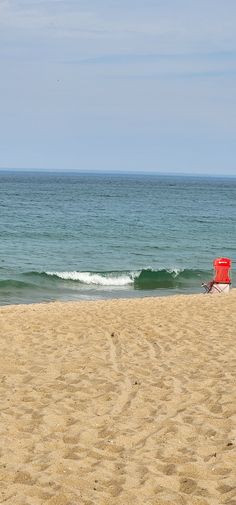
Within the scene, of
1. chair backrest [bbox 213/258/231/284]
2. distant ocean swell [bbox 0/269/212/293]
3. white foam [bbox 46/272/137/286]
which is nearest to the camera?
chair backrest [bbox 213/258/231/284]

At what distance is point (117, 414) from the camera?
281 inches

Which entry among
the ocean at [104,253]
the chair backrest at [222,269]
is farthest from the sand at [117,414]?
the ocean at [104,253]

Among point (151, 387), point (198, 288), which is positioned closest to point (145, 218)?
point (198, 288)

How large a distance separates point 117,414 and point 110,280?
1729 centimetres

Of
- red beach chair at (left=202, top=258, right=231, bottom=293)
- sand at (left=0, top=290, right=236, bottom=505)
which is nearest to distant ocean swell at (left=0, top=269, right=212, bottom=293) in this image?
red beach chair at (left=202, top=258, right=231, bottom=293)

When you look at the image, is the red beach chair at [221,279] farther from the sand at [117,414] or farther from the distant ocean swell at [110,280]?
the sand at [117,414]

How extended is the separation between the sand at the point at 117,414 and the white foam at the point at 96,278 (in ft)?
37.6

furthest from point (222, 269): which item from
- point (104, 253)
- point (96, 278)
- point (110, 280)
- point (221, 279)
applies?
point (104, 253)

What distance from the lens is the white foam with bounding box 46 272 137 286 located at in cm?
2405

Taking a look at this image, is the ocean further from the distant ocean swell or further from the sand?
the sand

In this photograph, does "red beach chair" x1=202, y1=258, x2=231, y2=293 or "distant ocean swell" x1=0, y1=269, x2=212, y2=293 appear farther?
"distant ocean swell" x1=0, y1=269, x2=212, y2=293

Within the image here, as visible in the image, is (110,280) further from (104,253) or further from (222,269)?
(104,253)

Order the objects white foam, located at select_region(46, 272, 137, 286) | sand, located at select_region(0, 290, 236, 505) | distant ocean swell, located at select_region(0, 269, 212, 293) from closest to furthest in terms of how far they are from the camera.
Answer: sand, located at select_region(0, 290, 236, 505) < distant ocean swell, located at select_region(0, 269, 212, 293) < white foam, located at select_region(46, 272, 137, 286)

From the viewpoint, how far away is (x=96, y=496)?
5.20 meters
